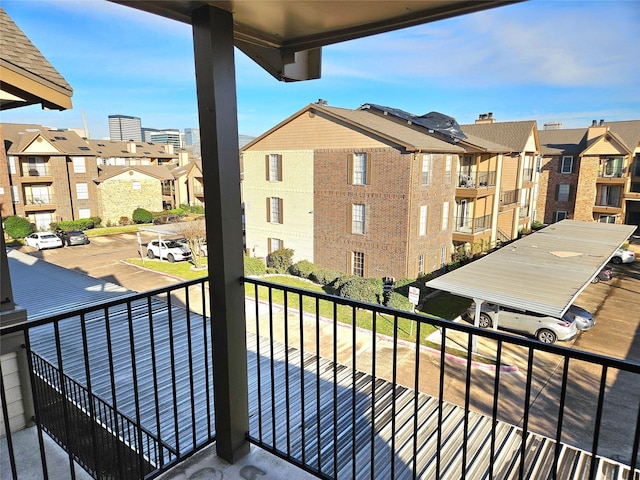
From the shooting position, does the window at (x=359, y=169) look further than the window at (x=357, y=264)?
No

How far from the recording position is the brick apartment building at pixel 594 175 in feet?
77.9

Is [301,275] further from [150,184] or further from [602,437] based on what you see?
[150,184]

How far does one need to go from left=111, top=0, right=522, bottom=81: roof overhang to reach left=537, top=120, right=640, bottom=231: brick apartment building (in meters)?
27.4

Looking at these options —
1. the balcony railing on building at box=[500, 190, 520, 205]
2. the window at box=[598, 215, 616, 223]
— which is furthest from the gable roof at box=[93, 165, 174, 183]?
the window at box=[598, 215, 616, 223]

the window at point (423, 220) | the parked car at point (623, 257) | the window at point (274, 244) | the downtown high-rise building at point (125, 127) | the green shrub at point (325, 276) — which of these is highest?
the downtown high-rise building at point (125, 127)

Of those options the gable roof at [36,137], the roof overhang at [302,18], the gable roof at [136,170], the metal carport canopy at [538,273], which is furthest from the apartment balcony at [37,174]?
the roof overhang at [302,18]

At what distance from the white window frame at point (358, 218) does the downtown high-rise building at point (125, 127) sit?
4267cm

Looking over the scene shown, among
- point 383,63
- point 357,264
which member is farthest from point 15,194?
point 383,63

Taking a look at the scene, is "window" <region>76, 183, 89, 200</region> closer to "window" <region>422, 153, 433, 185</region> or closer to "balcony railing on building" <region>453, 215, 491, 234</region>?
"window" <region>422, 153, 433, 185</region>

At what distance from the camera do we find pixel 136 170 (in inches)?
1234

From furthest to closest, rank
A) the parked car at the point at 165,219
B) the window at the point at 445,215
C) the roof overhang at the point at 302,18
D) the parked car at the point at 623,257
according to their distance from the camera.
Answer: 1. the parked car at the point at 165,219
2. the parked car at the point at 623,257
3. the window at the point at 445,215
4. the roof overhang at the point at 302,18

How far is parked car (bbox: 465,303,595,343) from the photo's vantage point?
984 cm

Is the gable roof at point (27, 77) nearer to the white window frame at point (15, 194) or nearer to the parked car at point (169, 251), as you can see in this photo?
the parked car at point (169, 251)

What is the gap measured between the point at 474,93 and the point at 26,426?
31.7 metres
